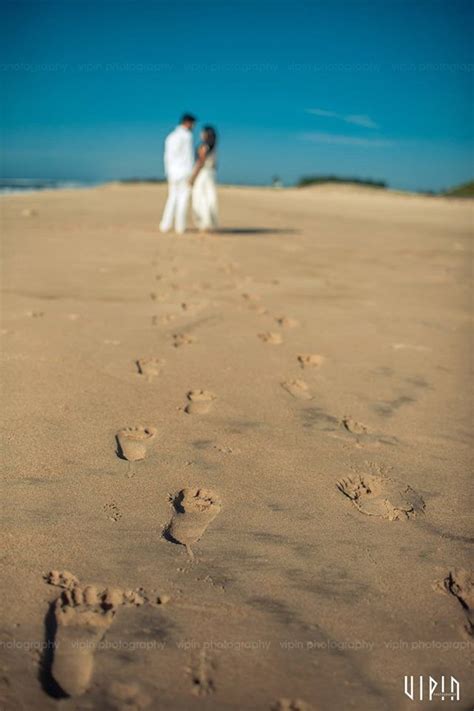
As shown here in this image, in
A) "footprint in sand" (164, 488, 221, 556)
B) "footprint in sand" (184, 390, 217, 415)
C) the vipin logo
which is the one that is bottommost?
the vipin logo

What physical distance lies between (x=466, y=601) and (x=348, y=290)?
13.1 ft

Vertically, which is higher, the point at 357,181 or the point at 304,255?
the point at 357,181

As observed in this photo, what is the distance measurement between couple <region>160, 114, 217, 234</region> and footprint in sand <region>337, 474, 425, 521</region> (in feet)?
23.8

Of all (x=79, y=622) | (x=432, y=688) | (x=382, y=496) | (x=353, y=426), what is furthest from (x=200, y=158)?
(x=432, y=688)

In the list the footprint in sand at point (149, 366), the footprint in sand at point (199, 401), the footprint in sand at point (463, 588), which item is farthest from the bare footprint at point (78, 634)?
the footprint in sand at point (149, 366)

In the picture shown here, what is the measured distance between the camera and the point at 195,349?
329 centimetres

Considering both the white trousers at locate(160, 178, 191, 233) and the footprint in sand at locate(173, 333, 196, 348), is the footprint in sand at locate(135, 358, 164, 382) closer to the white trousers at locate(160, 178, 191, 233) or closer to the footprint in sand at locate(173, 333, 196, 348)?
the footprint in sand at locate(173, 333, 196, 348)

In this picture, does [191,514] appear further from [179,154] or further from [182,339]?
[179,154]

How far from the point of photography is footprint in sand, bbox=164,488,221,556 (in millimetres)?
1663

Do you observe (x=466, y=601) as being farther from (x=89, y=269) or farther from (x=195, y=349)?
(x=89, y=269)

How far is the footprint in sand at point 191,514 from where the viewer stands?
5.46 feet

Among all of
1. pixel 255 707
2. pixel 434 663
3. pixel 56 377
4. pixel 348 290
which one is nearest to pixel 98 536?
pixel 255 707

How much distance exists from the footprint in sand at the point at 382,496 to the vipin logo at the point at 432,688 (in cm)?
61

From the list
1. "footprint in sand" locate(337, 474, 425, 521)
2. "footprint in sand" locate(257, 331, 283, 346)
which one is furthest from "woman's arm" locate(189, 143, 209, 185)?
"footprint in sand" locate(337, 474, 425, 521)
